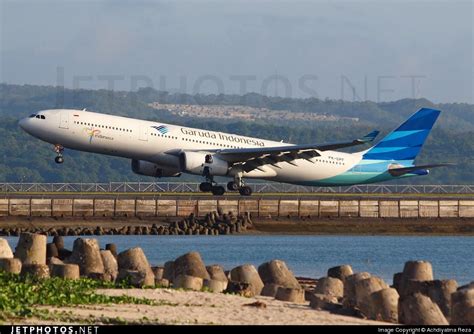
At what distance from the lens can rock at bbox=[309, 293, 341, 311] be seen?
30750mm

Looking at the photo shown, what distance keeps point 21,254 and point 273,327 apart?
1042cm

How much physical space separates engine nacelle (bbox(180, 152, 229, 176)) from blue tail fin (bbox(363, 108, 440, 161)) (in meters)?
13.2

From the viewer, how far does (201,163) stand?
234 feet

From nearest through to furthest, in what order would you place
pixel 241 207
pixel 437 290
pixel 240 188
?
pixel 437 290
pixel 241 207
pixel 240 188

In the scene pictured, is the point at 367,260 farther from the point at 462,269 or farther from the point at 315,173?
the point at 315,173

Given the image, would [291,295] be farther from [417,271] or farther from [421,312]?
[421,312]

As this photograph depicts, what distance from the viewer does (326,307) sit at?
3080cm

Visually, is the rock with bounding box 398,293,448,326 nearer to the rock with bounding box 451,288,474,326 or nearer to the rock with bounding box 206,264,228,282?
the rock with bounding box 451,288,474,326

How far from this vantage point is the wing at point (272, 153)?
72.2 m

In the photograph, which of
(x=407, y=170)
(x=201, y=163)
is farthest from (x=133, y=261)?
(x=407, y=170)

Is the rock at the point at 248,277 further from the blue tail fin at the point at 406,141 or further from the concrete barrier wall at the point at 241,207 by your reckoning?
the blue tail fin at the point at 406,141

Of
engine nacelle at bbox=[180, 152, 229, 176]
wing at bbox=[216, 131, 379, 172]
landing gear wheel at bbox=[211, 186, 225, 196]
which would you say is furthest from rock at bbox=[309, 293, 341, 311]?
landing gear wheel at bbox=[211, 186, 225, 196]

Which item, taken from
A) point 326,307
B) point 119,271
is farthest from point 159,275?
point 326,307

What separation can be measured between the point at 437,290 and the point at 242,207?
1593 inches
